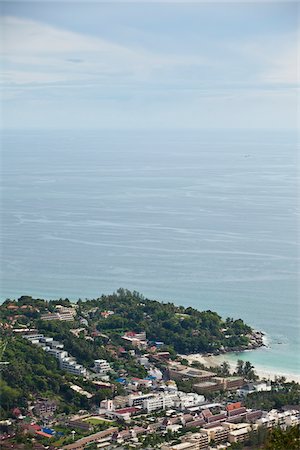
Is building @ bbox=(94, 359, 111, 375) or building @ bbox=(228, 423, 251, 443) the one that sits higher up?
building @ bbox=(94, 359, 111, 375)

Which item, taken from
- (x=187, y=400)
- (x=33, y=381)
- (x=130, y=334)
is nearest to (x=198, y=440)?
(x=187, y=400)

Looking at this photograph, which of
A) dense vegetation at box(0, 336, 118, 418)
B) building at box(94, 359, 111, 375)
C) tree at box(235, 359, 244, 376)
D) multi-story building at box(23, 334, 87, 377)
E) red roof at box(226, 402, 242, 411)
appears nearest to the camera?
dense vegetation at box(0, 336, 118, 418)

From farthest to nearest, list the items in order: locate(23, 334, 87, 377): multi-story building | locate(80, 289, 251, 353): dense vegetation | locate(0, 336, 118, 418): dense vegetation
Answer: locate(80, 289, 251, 353): dense vegetation
locate(23, 334, 87, 377): multi-story building
locate(0, 336, 118, 418): dense vegetation

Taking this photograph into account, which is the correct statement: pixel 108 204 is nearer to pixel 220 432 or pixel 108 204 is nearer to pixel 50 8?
pixel 220 432

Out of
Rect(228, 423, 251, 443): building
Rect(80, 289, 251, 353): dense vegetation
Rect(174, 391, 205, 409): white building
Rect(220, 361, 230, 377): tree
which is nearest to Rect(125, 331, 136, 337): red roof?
Rect(80, 289, 251, 353): dense vegetation

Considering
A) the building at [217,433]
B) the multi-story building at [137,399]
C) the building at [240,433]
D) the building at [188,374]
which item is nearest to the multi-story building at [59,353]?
the multi-story building at [137,399]

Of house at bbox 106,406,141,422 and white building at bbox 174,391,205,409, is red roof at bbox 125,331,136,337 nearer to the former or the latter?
white building at bbox 174,391,205,409

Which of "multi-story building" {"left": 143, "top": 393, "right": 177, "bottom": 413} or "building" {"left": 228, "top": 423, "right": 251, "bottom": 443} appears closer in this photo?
"building" {"left": 228, "top": 423, "right": 251, "bottom": 443}
